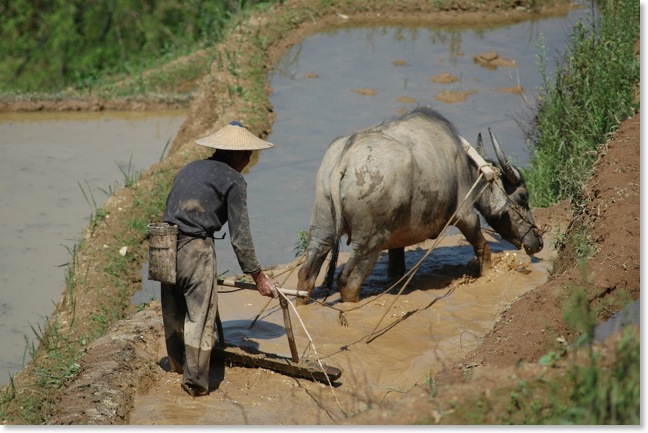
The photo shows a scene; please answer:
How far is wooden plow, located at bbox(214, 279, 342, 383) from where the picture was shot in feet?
18.8

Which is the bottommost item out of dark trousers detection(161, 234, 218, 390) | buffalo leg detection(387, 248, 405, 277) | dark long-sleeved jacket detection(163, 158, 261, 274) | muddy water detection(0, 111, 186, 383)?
muddy water detection(0, 111, 186, 383)

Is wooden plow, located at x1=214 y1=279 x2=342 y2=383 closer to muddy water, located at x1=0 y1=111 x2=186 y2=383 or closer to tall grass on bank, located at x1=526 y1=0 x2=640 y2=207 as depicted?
muddy water, located at x1=0 y1=111 x2=186 y2=383

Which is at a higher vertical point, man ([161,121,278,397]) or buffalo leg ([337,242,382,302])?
man ([161,121,278,397])

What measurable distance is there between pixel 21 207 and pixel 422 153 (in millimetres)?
4839

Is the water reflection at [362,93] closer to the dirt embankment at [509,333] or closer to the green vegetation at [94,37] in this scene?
the dirt embankment at [509,333]

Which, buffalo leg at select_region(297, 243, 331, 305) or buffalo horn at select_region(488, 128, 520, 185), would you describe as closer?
buffalo leg at select_region(297, 243, 331, 305)

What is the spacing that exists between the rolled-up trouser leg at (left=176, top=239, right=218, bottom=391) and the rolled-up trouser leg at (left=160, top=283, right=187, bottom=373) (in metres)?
0.15

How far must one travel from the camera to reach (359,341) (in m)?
6.61

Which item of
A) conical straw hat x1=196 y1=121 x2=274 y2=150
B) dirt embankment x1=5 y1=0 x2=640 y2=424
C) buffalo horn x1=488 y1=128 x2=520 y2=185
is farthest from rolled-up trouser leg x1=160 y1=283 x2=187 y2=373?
buffalo horn x1=488 y1=128 x2=520 y2=185

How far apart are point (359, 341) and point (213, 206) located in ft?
5.33

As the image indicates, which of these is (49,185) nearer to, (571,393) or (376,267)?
(376,267)

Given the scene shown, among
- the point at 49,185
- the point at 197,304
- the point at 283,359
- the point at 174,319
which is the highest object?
the point at 197,304

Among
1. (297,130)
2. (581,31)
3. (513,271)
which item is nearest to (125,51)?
(297,130)

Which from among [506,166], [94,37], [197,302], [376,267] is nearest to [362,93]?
[376,267]
